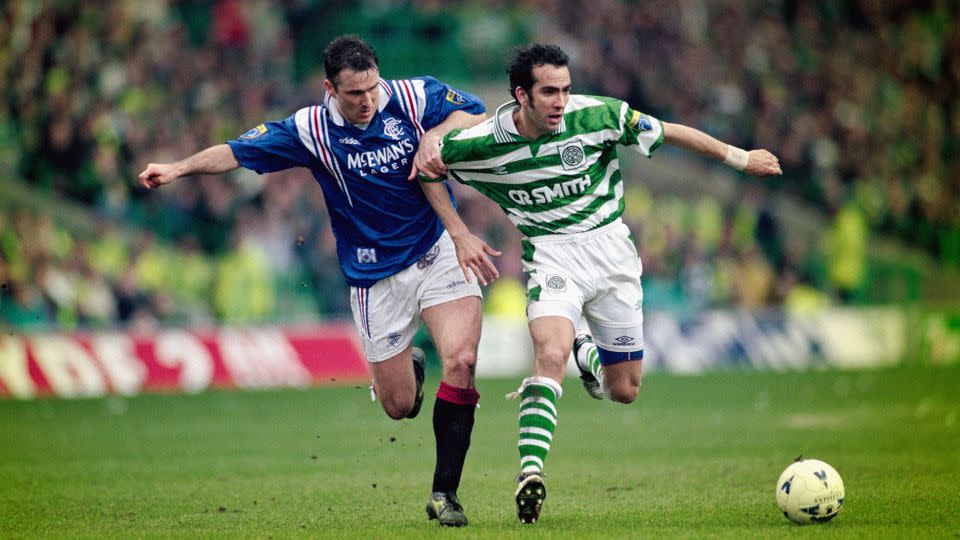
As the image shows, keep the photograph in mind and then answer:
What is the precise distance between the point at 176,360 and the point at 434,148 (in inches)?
512

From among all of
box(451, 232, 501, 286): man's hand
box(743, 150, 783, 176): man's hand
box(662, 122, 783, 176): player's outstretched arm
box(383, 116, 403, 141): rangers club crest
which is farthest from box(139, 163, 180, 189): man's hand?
box(743, 150, 783, 176): man's hand

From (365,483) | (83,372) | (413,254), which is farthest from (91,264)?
(413,254)

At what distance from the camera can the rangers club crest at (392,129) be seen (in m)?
8.83

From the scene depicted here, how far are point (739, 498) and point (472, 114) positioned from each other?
10.4 ft

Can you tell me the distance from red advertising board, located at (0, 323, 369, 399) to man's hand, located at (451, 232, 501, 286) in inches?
512

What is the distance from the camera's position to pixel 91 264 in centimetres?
2102

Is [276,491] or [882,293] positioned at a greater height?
[882,293]

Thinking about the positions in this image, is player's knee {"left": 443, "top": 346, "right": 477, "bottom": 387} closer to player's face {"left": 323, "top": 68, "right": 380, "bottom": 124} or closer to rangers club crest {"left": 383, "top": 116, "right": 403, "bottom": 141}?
rangers club crest {"left": 383, "top": 116, "right": 403, "bottom": 141}

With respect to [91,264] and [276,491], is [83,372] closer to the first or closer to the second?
[91,264]

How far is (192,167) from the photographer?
8617mm

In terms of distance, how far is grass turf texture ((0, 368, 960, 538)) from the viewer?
812cm

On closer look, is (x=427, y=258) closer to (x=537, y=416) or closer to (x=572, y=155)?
(x=572, y=155)

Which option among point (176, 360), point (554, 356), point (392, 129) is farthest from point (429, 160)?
point (176, 360)

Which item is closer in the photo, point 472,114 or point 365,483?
point 472,114
